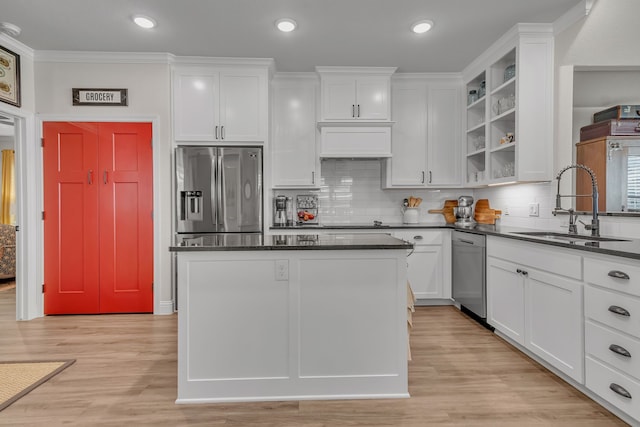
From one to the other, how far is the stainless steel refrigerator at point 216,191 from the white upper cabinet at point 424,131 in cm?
164

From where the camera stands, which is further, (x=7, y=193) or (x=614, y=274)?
(x=7, y=193)

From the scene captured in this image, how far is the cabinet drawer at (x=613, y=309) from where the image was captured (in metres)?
1.69

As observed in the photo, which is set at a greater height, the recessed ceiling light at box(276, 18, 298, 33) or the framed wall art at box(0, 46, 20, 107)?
the recessed ceiling light at box(276, 18, 298, 33)

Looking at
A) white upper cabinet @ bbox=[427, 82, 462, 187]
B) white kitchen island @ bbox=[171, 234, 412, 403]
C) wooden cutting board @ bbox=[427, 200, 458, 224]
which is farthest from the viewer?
wooden cutting board @ bbox=[427, 200, 458, 224]

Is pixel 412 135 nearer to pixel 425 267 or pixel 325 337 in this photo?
pixel 425 267

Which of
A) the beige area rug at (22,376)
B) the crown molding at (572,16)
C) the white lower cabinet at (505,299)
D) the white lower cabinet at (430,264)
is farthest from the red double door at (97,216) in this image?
the crown molding at (572,16)

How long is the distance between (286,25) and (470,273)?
2809mm

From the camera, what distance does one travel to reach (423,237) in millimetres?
3811

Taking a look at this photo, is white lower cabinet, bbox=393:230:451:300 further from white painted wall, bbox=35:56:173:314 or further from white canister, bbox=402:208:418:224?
white painted wall, bbox=35:56:173:314

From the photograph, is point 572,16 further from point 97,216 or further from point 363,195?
point 97,216

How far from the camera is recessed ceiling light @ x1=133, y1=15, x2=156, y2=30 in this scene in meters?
2.84

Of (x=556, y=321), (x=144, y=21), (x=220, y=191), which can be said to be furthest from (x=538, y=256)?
(x=144, y=21)

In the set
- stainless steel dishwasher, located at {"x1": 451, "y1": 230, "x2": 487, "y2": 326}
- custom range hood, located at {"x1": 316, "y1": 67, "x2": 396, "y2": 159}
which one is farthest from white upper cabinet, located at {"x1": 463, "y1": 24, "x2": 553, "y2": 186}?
custom range hood, located at {"x1": 316, "y1": 67, "x2": 396, "y2": 159}

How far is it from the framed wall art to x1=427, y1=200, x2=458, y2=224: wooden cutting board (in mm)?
4551
